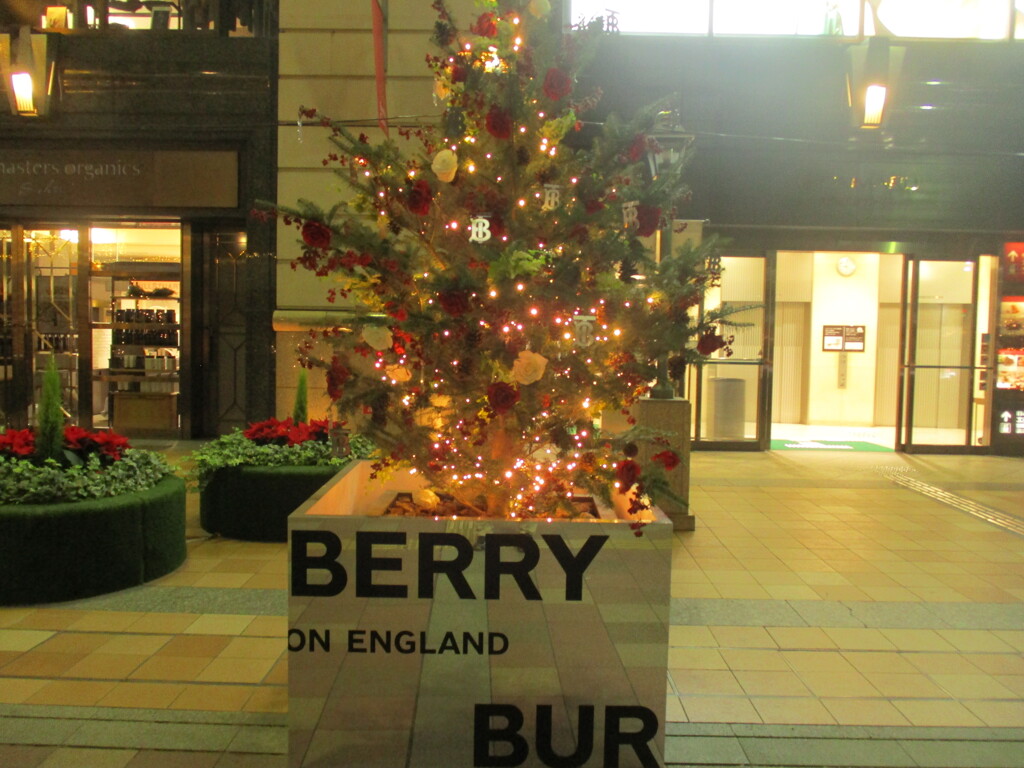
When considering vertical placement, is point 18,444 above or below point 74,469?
above

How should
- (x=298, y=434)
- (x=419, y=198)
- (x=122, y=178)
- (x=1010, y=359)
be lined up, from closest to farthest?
(x=419, y=198) < (x=298, y=434) < (x=122, y=178) < (x=1010, y=359)

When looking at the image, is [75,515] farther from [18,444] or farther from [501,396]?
[501,396]

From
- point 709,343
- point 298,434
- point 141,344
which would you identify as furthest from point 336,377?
point 141,344

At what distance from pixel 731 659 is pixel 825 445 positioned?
31.8 feet

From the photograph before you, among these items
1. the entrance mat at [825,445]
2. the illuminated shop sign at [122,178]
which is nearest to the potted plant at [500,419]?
the illuminated shop sign at [122,178]

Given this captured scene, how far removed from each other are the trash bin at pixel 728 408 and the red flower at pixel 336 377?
32.9 feet

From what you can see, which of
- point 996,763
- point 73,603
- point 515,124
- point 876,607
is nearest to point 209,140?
point 73,603

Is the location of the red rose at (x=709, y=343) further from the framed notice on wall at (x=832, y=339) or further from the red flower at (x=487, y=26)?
the framed notice on wall at (x=832, y=339)

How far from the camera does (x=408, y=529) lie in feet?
11.4

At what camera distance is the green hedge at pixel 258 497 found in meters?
7.06

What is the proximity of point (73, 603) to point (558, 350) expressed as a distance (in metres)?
3.81

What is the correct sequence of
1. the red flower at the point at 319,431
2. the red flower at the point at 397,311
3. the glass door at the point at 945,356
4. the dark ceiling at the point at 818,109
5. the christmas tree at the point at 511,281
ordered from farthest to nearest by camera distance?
the glass door at the point at 945,356 < the dark ceiling at the point at 818,109 < the red flower at the point at 319,431 < the red flower at the point at 397,311 < the christmas tree at the point at 511,281

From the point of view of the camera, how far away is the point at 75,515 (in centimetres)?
558

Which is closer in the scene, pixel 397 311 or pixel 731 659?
pixel 397 311
